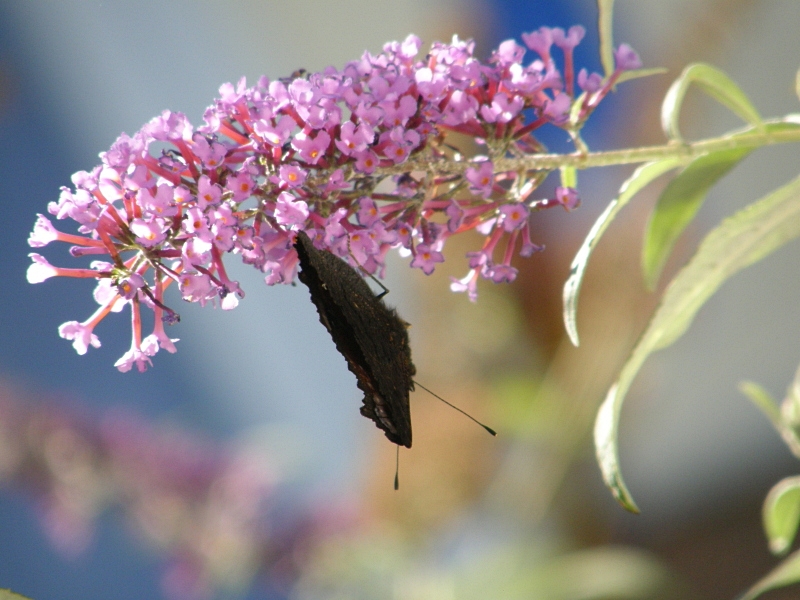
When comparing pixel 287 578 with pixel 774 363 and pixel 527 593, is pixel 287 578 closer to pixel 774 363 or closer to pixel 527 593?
pixel 527 593

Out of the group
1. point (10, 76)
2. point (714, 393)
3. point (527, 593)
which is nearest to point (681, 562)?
point (714, 393)

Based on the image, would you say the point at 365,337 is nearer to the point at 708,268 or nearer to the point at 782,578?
the point at 708,268

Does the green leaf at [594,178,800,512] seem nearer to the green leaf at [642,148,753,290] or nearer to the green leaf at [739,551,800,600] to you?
the green leaf at [642,148,753,290]

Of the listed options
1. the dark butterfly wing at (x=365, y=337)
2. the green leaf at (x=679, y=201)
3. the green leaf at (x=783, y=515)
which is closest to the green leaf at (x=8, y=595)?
the dark butterfly wing at (x=365, y=337)

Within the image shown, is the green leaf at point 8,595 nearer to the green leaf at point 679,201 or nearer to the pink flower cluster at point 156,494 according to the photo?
the green leaf at point 679,201

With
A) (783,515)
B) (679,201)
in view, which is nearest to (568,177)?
(679,201)

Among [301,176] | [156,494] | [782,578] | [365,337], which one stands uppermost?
[156,494]
